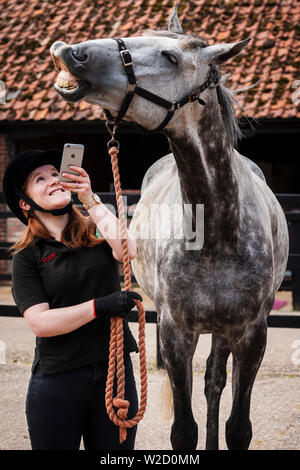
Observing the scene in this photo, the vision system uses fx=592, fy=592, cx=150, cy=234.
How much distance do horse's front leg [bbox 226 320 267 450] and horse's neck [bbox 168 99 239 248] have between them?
1.52ft

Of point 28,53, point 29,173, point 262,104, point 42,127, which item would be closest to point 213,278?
point 29,173

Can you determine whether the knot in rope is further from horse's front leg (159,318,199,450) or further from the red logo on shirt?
horse's front leg (159,318,199,450)

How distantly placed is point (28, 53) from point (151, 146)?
8.49 ft

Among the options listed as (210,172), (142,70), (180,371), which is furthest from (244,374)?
(142,70)

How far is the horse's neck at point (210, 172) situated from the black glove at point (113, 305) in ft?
1.96

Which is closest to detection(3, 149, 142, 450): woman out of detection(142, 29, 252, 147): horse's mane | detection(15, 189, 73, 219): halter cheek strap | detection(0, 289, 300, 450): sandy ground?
detection(15, 189, 73, 219): halter cheek strap

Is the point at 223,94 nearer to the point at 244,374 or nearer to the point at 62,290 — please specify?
the point at 62,290

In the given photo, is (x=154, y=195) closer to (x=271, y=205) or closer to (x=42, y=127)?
(x=271, y=205)

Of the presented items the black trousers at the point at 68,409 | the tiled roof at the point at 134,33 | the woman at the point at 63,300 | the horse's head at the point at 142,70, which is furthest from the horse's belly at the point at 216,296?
the tiled roof at the point at 134,33

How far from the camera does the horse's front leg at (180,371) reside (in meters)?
2.70

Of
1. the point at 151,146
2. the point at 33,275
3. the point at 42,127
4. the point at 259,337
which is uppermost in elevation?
the point at 33,275

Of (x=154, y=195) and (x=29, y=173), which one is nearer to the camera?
(x=29, y=173)

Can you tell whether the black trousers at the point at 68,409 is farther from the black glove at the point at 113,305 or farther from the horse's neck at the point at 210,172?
the horse's neck at the point at 210,172

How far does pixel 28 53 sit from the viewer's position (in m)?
9.98
